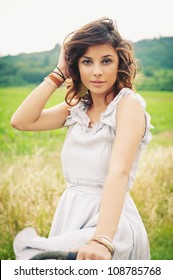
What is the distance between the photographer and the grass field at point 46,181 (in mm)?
3908

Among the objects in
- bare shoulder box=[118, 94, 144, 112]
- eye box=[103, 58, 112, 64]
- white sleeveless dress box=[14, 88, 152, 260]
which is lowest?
white sleeveless dress box=[14, 88, 152, 260]

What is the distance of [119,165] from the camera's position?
1796mm

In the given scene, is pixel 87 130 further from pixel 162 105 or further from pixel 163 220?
pixel 162 105

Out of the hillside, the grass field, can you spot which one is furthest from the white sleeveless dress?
the hillside

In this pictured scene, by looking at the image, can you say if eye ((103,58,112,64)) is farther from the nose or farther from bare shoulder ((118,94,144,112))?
bare shoulder ((118,94,144,112))

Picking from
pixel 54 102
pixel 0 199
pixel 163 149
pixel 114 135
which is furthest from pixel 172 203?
pixel 114 135

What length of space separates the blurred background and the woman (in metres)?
1.05

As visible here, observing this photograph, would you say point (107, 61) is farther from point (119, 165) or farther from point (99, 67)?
point (119, 165)

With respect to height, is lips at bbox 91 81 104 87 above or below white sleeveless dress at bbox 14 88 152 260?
above

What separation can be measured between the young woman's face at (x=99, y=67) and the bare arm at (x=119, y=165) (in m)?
0.13

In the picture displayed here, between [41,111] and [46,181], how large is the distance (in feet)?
6.68

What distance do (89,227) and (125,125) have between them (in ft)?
1.35

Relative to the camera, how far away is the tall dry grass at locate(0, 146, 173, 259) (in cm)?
390
